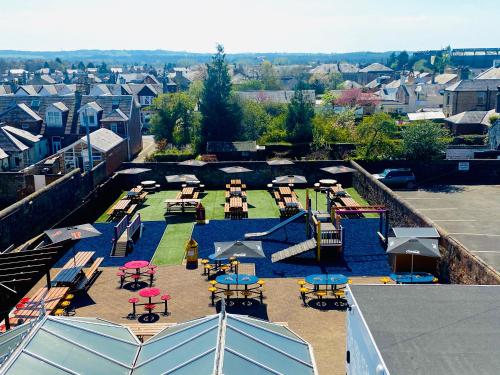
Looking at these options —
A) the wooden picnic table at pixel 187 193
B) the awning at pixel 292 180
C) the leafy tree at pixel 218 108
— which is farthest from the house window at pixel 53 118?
the awning at pixel 292 180

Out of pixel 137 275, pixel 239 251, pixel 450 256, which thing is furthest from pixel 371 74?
pixel 137 275

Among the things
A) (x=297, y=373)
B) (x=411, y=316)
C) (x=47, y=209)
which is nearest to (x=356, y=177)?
(x=47, y=209)

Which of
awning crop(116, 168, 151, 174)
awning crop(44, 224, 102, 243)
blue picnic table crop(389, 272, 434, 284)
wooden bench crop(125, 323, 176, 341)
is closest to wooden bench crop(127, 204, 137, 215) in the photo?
awning crop(116, 168, 151, 174)

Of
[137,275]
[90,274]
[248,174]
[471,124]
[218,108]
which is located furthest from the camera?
[471,124]

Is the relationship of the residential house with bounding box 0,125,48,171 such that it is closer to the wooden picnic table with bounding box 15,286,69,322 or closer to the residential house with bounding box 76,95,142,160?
the residential house with bounding box 76,95,142,160

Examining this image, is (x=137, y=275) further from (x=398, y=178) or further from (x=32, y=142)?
(x=32, y=142)

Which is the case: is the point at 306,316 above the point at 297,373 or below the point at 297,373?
below

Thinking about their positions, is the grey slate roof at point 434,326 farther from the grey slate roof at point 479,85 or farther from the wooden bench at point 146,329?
the grey slate roof at point 479,85

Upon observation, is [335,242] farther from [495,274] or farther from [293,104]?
[293,104]
